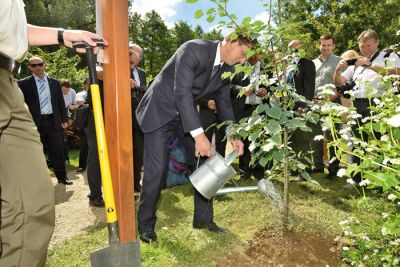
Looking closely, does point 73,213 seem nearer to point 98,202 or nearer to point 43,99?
point 98,202

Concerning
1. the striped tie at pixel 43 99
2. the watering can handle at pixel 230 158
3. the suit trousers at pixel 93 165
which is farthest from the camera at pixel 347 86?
the striped tie at pixel 43 99

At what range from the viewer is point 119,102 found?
204 cm

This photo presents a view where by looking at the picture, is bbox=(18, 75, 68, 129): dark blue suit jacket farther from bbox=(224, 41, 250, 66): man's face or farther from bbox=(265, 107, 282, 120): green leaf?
bbox=(265, 107, 282, 120): green leaf

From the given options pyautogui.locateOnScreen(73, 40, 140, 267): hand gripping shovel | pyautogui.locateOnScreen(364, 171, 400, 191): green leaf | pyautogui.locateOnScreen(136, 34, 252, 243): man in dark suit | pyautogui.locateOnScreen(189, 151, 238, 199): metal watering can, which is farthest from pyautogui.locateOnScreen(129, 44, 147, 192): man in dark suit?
pyautogui.locateOnScreen(364, 171, 400, 191): green leaf

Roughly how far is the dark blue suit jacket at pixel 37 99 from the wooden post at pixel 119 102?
363cm

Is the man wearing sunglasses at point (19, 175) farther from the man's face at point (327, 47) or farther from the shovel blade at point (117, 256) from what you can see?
the man's face at point (327, 47)

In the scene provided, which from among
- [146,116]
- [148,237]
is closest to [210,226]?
[148,237]

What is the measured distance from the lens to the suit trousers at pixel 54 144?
535cm

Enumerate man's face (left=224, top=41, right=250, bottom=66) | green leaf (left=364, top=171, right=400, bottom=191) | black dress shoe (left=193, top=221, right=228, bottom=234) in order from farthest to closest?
black dress shoe (left=193, top=221, right=228, bottom=234) < man's face (left=224, top=41, right=250, bottom=66) < green leaf (left=364, top=171, right=400, bottom=191)

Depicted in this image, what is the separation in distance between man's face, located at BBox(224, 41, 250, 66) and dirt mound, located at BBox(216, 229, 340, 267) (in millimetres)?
1423

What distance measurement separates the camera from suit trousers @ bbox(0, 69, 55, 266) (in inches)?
58.6

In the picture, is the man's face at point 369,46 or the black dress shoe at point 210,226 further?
the man's face at point 369,46

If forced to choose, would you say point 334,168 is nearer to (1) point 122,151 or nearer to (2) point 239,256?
(2) point 239,256

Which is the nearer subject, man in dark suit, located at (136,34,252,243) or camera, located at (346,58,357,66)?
man in dark suit, located at (136,34,252,243)
